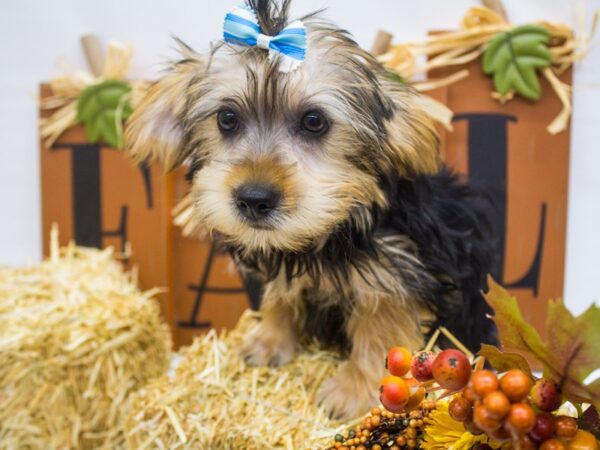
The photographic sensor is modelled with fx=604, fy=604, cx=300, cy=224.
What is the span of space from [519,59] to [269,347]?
137 cm

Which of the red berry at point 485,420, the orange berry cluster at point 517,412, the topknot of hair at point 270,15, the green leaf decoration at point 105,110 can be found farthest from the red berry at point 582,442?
the green leaf decoration at point 105,110

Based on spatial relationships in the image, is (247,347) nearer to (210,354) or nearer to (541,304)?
(210,354)

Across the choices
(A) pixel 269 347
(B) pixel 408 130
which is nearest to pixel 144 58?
(A) pixel 269 347

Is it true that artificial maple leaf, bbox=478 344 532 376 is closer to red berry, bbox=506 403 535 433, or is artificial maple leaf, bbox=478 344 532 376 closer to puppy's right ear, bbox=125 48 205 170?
red berry, bbox=506 403 535 433

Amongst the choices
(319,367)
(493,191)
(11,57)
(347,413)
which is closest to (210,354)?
(319,367)

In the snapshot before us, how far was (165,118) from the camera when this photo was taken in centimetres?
157

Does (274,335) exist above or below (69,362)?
above

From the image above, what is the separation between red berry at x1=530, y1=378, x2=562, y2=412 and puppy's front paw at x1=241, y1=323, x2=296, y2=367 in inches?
44.6

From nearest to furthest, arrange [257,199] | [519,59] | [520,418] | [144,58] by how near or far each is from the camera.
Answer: [520,418] → [257,199] → [519,59] → [144,58]

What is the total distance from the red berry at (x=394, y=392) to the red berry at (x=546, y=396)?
146 mm

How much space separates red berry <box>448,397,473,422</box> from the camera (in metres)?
0.67

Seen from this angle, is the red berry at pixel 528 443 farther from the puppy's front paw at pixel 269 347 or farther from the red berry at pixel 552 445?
the puppy's front paw at pixel 269 347

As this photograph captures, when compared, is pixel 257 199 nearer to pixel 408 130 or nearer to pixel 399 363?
pixel 408 130

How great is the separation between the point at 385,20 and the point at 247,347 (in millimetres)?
1264
